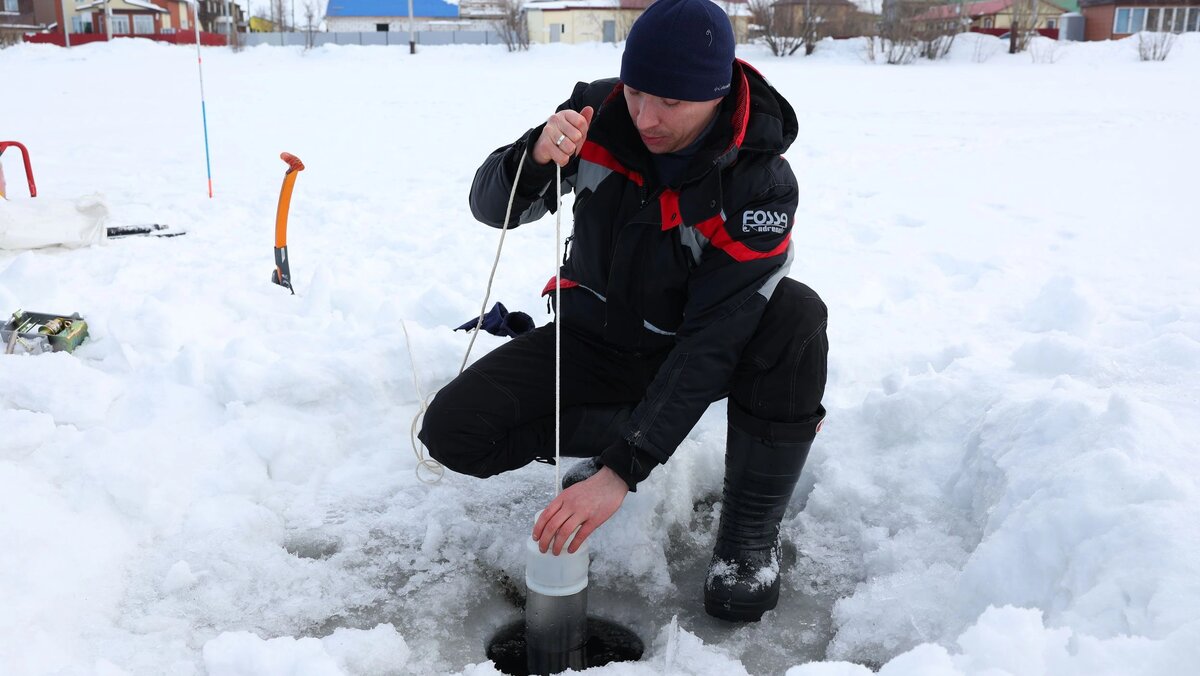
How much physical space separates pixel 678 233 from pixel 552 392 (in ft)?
1.84

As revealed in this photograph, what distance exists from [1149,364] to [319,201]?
210 inches

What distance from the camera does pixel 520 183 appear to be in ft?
7.53

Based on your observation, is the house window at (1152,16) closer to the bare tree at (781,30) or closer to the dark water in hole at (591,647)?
the bare tree at (781,30)

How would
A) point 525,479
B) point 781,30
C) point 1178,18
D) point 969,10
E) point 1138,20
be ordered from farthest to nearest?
point 969,10 → point 1178,18 → point 1138,20 → point 781,30 → point 525,479

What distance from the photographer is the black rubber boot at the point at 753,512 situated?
2.21 metres

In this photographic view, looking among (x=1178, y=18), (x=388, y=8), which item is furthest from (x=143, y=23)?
(x=1178, y=18)

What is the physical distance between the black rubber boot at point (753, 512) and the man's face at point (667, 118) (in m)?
0.66

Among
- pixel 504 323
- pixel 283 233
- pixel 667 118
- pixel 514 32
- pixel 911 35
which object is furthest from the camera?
pixel 514 32

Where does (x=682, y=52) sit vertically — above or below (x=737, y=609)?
above

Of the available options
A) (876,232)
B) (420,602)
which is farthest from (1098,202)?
(420,602)

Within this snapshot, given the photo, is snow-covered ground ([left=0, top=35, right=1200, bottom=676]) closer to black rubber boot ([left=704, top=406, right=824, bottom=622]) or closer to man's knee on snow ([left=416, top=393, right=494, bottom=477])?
black rubber boot ([left=704, top=406, right=824, bottom=622])

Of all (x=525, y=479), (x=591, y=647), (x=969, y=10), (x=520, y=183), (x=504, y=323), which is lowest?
(x=591, y=647)

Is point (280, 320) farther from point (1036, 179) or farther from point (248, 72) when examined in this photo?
point (248, 72)

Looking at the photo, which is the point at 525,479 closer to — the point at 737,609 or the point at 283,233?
the point at 737,609
